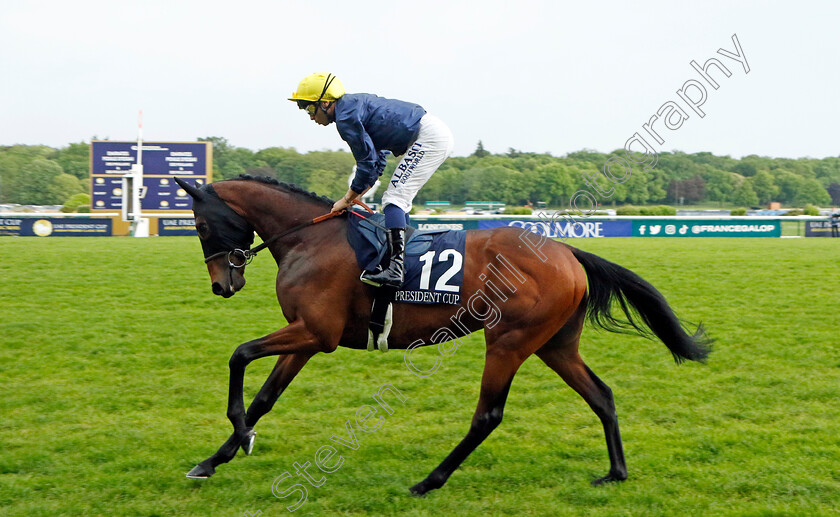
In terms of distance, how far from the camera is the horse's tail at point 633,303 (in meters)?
4.38

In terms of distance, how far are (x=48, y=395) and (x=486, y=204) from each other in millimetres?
32698

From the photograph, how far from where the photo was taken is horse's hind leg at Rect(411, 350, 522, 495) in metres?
3.92

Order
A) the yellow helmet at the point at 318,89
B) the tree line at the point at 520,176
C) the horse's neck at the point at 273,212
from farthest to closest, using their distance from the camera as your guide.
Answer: the tree line at the point at 520,176 < the horse's neck at the point at 273,212 < the yellow helmet at the point at 318,89

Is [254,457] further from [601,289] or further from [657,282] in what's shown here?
[657,282]

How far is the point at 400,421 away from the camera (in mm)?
5258

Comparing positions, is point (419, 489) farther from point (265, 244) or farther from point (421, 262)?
point (265, 244)

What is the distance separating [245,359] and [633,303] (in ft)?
7.95

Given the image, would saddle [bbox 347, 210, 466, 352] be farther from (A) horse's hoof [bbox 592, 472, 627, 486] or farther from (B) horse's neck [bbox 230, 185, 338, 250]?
(A) horse's hoof [bbox 592, 472, 627, 486]

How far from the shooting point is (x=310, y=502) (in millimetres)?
3709

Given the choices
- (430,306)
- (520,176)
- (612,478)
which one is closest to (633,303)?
(612,478)

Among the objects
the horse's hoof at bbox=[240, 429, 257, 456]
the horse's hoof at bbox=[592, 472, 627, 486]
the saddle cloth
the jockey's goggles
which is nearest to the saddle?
the saddle cloth

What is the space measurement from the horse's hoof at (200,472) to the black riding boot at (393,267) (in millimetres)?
1396

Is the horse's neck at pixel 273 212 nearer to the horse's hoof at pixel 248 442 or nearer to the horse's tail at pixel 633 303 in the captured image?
the horse's hoof at pixel 248 442

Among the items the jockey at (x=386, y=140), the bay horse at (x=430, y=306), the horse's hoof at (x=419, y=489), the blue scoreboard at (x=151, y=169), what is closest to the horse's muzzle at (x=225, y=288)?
the bay horse at (x=430, y=306)
